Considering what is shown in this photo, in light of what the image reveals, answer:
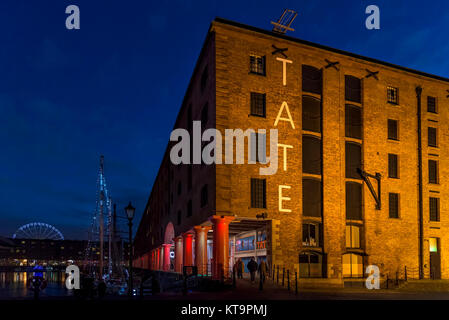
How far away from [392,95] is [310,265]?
579 inches

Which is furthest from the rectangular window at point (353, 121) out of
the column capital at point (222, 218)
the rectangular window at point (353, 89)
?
the column capital at point (222, 218)

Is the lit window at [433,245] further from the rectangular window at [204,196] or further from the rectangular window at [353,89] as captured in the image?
the rectangular window at [204,196]

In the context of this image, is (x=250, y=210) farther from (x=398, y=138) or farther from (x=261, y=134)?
(x=398, y=138)

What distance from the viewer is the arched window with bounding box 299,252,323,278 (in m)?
28.2

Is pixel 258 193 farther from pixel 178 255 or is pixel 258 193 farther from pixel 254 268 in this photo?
pixel 178 255

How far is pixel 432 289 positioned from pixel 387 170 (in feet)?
27.8

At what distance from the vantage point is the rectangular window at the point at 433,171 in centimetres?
3403

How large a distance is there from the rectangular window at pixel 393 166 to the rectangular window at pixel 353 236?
5046 mm

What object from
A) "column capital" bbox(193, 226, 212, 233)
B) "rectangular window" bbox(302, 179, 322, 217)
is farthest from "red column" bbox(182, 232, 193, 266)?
"rectangular window" bbox(302, 179, 322, 217)

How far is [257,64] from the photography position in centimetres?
2922

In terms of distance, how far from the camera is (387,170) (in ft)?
Result: 105
